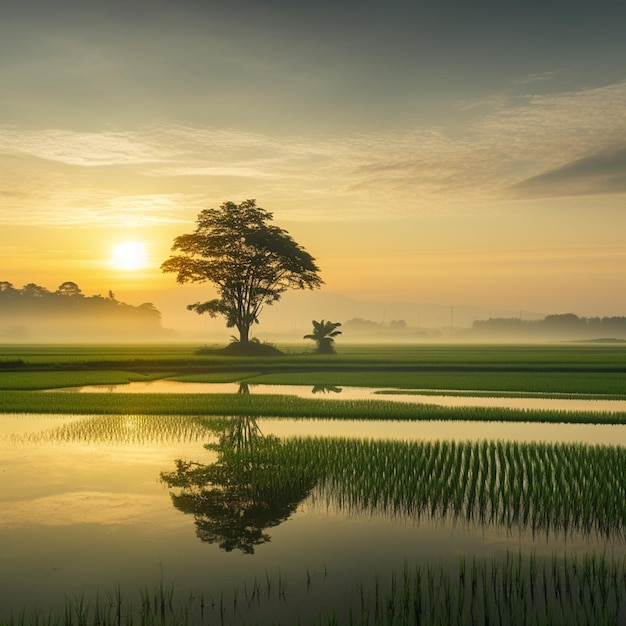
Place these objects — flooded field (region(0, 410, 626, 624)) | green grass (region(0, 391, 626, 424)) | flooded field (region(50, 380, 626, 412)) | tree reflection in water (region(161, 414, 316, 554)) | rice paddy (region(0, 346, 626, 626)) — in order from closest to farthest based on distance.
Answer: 1. rice paddy (region(0, 346, 626, 626))
2. flooded field (region(0, 410, 626, 624))
3. tree reflection in water (region(161, 414, 316, 554))
4. green grass (region(0, 391, 626, 424))
5. flooded field (region(50, 380, 626, 412))

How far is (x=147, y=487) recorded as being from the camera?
450 inches

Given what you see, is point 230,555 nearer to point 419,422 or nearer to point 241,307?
Answer: point 419,422

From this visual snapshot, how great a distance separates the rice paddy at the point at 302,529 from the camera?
22.0ft

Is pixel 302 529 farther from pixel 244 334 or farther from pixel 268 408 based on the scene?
pixel 244 334

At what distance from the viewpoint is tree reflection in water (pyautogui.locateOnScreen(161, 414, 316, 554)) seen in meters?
9.05

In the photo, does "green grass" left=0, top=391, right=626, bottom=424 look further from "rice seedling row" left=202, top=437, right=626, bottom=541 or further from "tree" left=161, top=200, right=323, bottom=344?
"tree" left=161, top=200, right=323, bottom=344

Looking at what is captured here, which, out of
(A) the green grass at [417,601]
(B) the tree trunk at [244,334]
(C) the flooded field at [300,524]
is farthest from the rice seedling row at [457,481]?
(B) the tree trunk at [244,334]

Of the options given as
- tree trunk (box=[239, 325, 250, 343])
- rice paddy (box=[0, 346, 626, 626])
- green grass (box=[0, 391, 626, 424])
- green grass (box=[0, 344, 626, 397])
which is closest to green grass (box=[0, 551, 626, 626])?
rice paddy (box=[0, 346, 626, 626])

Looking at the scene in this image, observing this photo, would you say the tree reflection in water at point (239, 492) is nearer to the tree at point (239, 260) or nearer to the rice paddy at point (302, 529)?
the rice paddy at point (302, 529)

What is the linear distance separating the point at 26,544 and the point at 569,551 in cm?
667

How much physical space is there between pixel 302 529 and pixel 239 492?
7.21 ft

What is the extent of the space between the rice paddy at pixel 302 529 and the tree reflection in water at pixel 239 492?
5cm

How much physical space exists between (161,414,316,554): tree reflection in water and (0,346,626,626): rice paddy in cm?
5

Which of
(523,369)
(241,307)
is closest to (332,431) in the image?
(523,369)
